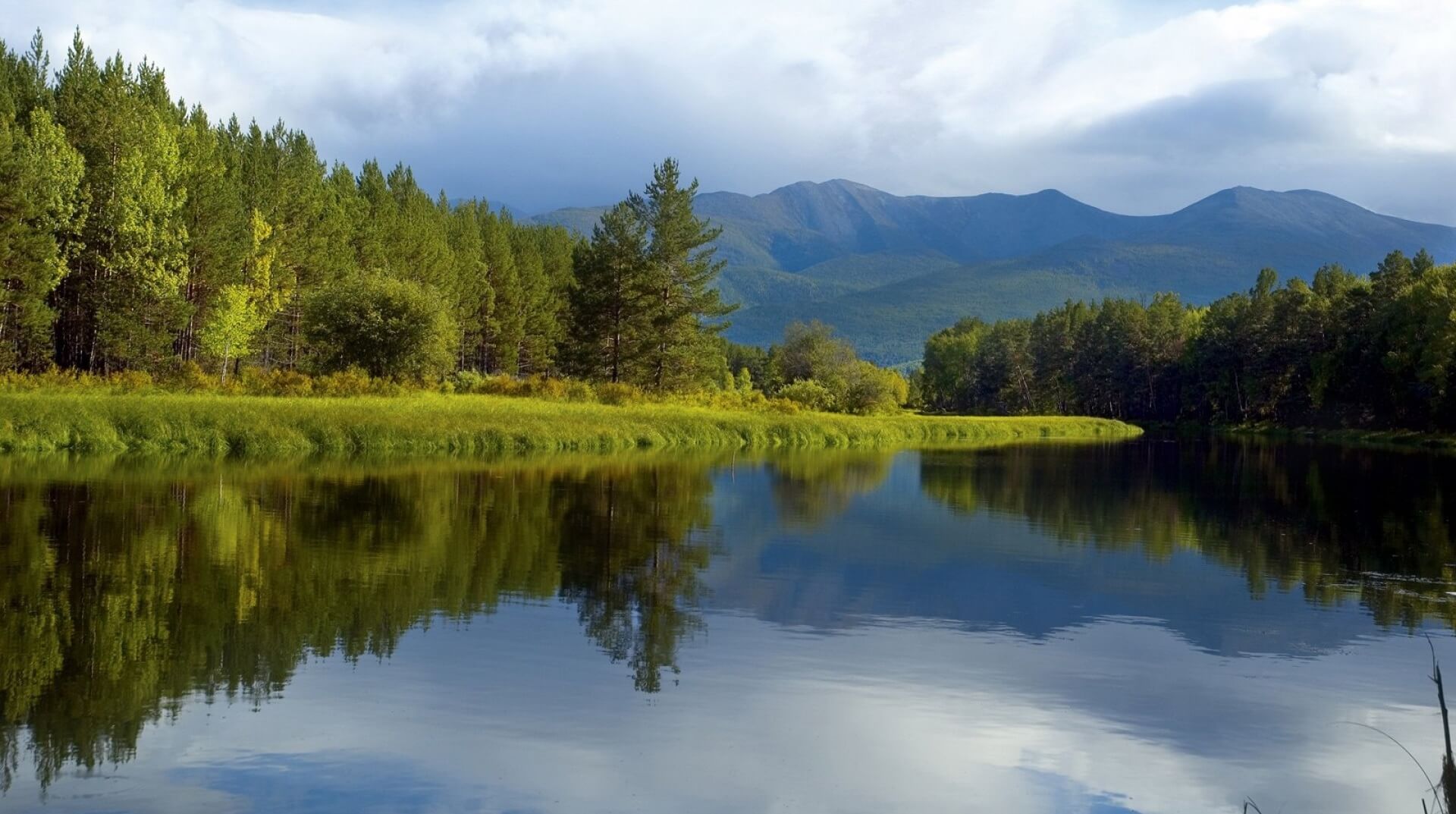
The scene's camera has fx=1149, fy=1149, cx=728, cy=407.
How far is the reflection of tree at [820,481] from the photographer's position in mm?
29078

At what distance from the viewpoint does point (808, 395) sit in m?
88.2

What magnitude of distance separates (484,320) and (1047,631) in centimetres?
8937

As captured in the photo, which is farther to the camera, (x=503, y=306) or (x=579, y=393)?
(x=503, y=306)

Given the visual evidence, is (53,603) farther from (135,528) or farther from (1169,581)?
(1169,581)

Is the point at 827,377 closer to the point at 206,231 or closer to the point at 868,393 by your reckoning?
the point at 868,393

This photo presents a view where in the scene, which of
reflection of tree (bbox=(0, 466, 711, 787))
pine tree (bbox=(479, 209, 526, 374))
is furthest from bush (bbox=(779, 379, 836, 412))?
reflection of tree (bbox=(0, 466, 711, 787))

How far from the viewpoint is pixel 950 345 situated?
175250 millimetres

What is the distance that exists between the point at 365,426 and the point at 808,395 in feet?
161

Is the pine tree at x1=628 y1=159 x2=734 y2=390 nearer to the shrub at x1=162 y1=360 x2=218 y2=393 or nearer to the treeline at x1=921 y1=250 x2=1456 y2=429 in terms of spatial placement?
the shrub at x1=162 y1=360 x2=218 y2=393

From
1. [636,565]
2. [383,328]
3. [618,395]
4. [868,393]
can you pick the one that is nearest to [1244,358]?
[868,393]

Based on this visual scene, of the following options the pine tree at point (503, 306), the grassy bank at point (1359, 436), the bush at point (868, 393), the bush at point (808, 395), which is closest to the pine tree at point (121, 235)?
the bush at point (808, 395)

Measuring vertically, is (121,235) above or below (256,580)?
above

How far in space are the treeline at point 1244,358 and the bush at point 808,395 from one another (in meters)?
42.9

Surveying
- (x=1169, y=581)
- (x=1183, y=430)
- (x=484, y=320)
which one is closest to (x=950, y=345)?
(x=1183, y=430)
